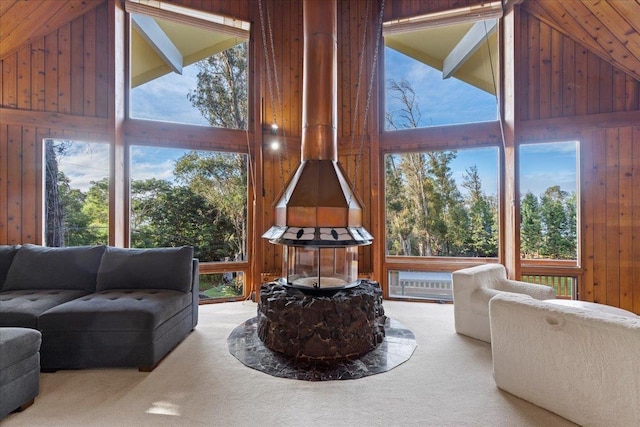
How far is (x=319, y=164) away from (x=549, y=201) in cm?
320

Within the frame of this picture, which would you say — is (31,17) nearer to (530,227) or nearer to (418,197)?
(418,197)

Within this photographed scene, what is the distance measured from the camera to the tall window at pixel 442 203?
4.20m

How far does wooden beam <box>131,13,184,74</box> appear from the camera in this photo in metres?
4.10

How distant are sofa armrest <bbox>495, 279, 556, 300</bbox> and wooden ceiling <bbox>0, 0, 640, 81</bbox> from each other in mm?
2760

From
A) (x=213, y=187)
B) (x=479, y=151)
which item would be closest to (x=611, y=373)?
(x=479, y=151)

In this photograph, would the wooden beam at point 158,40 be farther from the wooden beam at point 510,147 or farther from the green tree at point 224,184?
the wooden beam at point 510,147

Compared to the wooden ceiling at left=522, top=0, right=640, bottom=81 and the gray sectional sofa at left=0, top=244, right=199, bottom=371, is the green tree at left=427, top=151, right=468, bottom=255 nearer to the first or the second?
the wooden ceiling at left=522, top=0, right=640, bottom=81

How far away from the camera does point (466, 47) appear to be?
14.2 feet

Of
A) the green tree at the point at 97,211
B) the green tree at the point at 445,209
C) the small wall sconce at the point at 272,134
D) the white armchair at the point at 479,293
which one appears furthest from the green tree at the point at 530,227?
the green tree at the point at 97,211

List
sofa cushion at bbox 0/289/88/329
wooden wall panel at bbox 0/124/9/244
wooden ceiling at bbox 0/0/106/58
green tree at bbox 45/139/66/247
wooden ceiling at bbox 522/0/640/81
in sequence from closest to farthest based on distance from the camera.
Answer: sofa cushion at bbox 0/289/88/329, wooden ceiling at bbox 522/0/640/81, wooden ceiling at bbox 0/0/106/58, wooden wall panel at bbox 0/124/9/244, green tree at bbox 45/139/66/247

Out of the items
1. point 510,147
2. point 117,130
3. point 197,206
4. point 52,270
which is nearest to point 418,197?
point 510,147

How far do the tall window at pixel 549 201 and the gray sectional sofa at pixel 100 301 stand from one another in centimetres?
430

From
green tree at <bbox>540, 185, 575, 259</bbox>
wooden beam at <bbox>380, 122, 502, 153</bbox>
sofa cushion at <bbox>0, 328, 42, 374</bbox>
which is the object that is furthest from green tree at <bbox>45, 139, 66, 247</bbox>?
green tree at <bbox>540, 185, 575, 259</bbox>

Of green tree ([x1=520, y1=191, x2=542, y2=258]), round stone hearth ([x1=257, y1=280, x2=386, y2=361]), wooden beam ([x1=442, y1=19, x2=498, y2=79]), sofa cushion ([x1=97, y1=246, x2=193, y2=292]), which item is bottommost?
round stone hearth ([x1=257, y1=280, x2=386, y2=361])
